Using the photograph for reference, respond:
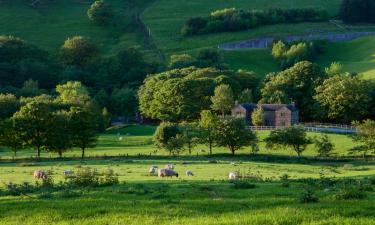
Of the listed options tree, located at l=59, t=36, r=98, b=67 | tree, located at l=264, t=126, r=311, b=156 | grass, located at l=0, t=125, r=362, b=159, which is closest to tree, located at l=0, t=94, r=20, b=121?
Answer: grass, located at l=0, t=125, r=362, b=159

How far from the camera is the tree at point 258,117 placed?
10529 centimetres

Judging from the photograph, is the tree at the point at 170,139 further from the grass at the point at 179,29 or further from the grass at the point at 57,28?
the grass at the point at 57,28

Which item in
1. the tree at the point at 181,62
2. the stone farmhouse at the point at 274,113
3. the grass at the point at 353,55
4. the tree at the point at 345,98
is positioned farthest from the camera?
the grass at the point at 353,55

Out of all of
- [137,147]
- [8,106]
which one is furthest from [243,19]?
[137,147]

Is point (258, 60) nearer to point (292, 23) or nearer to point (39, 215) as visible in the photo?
point (292, 23)

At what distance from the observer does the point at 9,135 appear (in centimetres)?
7544

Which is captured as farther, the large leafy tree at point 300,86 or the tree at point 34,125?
the large leafy tree at point 300,86

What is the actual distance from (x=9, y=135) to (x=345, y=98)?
195 feet

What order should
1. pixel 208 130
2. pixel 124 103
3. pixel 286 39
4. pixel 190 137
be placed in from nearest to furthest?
1. pixel 208 130
2. pixel 190 137
3. pixel 124 103
4. pixel 286 39

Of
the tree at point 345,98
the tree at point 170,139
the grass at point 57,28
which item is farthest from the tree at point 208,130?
the grass at point 57,28

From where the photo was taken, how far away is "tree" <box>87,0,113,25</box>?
186 metres

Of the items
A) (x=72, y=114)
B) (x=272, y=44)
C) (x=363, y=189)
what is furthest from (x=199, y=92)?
(x=363, y=189)

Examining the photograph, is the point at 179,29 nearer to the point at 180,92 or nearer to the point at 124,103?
the point at 124,103

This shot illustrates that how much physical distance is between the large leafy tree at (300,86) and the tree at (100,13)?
266 feet
